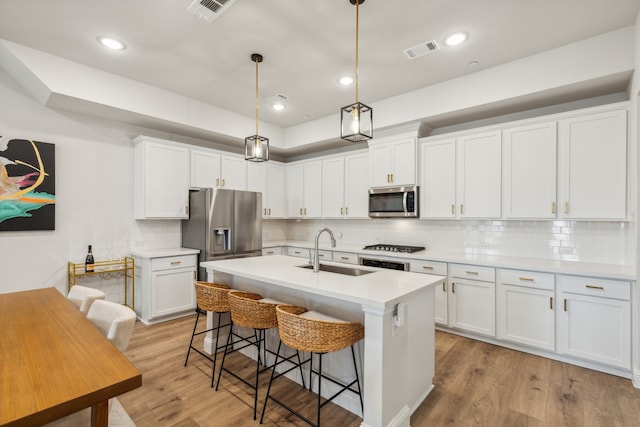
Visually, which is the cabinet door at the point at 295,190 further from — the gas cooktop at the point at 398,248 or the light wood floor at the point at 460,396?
the light wood floor at the point at 460,396

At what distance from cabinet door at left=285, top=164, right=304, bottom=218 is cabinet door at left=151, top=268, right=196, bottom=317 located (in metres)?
2.12

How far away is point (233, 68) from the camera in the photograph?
135 inches

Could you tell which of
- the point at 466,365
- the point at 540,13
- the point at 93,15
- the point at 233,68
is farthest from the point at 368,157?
the point at 93,15

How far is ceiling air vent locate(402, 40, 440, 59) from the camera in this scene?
2.93 metres

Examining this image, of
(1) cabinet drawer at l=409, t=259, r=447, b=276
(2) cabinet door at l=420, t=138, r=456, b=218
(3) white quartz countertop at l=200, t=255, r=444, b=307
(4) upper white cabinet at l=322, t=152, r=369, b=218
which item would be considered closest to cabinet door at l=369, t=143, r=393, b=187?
(4) upper white cabinet at l=322, t=152, r=369, b=218

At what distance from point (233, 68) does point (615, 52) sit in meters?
3.62

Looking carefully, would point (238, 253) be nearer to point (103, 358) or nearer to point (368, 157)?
point (368, 157)

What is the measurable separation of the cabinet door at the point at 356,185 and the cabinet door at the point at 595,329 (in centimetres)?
261

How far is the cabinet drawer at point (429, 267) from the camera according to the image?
3625 millimetres

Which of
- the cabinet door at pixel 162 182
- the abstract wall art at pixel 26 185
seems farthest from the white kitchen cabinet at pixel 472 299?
the abstract wall art at pixel 26 185

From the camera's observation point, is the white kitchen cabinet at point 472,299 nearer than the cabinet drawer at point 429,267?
Yes

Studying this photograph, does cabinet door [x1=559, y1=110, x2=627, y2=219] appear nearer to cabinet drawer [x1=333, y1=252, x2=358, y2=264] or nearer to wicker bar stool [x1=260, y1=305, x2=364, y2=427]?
cabinet drawer [x1=333, y1=252, x2=358, y2=264]

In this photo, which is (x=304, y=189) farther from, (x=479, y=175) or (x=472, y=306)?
(x=472, y=306)

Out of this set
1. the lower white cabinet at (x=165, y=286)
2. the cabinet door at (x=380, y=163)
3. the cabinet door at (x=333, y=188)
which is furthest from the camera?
the cabinet door at (x=333, y=188)
